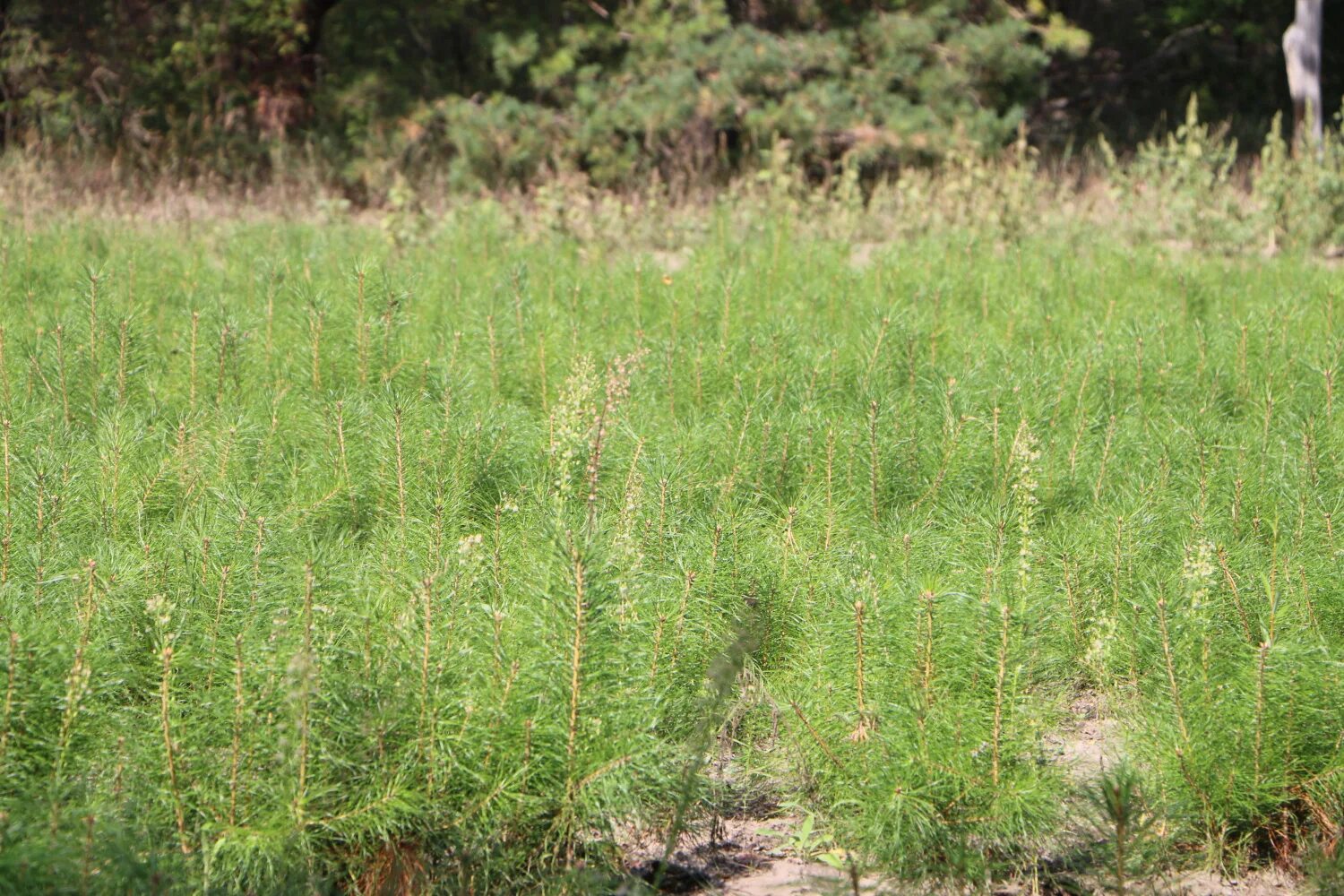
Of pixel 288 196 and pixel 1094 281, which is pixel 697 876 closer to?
pixel 1094 281

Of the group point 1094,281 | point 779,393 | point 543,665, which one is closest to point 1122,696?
point 543,665

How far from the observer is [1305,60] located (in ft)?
41.4

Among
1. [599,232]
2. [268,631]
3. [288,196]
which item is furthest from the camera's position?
[288,196]

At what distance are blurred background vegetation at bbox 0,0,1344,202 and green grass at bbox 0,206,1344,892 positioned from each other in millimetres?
6529

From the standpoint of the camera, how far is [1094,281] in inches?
316

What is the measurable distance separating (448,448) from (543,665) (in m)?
1.82

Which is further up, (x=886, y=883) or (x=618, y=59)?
(x=618, y=59)

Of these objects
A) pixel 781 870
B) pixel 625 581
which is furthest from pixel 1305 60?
pixel 781 870

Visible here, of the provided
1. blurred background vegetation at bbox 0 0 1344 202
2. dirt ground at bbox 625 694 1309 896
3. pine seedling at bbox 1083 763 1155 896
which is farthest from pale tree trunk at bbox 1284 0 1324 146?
pine seedling at bbox 1083 763 1155 896

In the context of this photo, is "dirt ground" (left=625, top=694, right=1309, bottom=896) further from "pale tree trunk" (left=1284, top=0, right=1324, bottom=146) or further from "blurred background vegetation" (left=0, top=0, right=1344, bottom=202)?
"pale tree trunk" (left=1284, top=0, right=1324, bottom=146)

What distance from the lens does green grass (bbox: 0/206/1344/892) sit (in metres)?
3.17

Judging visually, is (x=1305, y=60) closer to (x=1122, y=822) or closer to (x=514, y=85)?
(x=514, y=85)

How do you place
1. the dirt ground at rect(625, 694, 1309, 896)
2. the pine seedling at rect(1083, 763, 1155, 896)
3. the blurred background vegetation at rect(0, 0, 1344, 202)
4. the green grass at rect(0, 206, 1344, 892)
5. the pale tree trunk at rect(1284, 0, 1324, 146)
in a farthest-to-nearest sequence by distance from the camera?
the blurred background vegetation at rect(0, 0, 1344, 202) → the pale tree trunk at rect(1284, 0, 1324, 146) → the dirt ground at rect(625, 694, 1309, 896) → the green grass at rect(0, 206, 1344, 892) → the pine seedling at rect(1083, 763, 1155, 896)

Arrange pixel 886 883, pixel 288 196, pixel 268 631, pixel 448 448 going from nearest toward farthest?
pixel 886 883 → pixel 268 631 → pixel 448 448 → pixel 288 196
